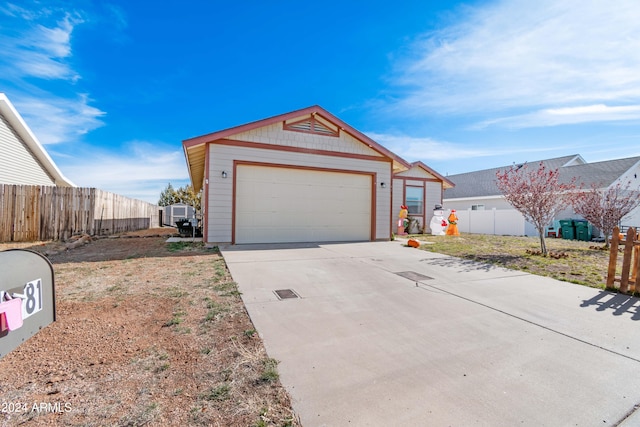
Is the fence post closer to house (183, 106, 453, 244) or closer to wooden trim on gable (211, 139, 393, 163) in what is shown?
house (183, 106, 453, 244)

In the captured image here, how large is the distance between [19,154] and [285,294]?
17419 millimetres

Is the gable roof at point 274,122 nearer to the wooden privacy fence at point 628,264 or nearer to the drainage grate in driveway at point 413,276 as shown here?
the drainage grate in driveway at point 413,276

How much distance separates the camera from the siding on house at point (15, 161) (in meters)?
12.5

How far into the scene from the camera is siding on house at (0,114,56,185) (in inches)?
493

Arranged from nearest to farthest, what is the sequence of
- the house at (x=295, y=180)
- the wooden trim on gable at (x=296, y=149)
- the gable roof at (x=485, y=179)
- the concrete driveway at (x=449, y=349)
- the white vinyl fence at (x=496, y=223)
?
the concrete driveway at (x=449, y=349)
the house at (x=295, y=180)
the wooden trim on gable at (x=296, y=149)
the white vinyl fence at (x=496, y=223)
the gable roof at (x=485, y=179)

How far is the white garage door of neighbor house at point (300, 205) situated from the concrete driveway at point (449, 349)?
183 inches

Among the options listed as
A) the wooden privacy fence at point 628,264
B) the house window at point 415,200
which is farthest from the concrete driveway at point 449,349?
the house window at point 415,200

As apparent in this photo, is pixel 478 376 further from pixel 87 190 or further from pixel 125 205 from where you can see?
pixel 125 205

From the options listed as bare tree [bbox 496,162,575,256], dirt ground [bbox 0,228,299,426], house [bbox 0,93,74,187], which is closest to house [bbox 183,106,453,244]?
bare tree [bbox 496,162,575,256]

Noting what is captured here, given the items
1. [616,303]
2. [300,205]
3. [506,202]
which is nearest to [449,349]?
[616,303]

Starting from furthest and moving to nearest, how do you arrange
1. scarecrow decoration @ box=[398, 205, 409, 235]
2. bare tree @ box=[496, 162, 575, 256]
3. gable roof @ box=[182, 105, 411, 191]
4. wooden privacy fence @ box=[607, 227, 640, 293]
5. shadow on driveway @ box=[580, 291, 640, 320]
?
1. scarecrow decoration @ box=[398, 205, 409, 235]
2. gable roof @ box=[182, 105, 411, 191]
3. bare tree @ box=[496, 162, 575, 256]
4. wooden privacy fence @ box=[607, 227, 640, 293]
5. shadow on driveway @ box=[580, 291, 640, 320]

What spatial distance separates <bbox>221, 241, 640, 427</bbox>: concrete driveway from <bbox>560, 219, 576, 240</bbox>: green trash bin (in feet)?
46.4

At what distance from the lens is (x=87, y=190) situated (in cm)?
1153

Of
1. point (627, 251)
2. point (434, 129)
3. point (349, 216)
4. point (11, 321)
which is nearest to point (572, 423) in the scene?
point (11, 321)
